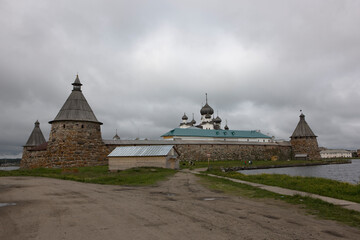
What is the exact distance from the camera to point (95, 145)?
3500 cm

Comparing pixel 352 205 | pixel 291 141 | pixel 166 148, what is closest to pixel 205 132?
pixel 291 141

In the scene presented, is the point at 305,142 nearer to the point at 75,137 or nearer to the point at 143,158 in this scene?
the point at 143,158

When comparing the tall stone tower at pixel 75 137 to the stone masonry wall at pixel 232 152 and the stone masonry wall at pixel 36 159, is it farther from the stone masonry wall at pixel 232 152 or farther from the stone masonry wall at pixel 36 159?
the stone masonry wall at pixel 232 152

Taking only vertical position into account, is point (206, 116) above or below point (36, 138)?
above

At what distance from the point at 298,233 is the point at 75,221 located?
17.7 ft

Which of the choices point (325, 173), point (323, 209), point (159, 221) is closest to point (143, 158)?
point (323, 209)

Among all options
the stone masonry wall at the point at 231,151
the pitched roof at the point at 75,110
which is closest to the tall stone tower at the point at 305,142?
the stone masonry wall at the point at 231,151

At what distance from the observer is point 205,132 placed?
228 ft

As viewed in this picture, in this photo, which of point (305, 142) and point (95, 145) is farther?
point (305, 142)

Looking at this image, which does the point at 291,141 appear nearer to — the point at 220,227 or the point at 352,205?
the point at 352,205

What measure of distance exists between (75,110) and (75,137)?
3.87 meters

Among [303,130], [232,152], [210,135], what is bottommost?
[232,152]

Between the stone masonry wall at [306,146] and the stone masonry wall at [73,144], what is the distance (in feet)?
162

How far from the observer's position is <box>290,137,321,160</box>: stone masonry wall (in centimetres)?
6166
